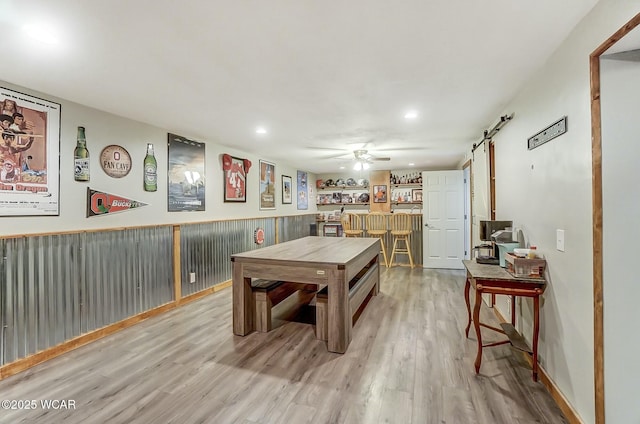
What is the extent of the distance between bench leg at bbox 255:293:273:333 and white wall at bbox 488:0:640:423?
7.75ft

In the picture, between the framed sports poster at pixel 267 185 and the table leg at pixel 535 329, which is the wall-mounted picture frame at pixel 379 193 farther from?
the table leg at pixel 535 329

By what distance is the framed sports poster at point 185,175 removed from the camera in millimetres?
3910

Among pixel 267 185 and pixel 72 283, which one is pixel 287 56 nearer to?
pixel 72 283

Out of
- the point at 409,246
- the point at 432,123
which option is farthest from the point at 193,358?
the point at 409,246

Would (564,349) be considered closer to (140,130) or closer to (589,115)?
(589,115)

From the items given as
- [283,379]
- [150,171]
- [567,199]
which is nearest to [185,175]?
[150,171]

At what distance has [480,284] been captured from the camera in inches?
87.4

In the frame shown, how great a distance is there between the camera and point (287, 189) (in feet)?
22.8

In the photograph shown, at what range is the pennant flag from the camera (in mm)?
2960

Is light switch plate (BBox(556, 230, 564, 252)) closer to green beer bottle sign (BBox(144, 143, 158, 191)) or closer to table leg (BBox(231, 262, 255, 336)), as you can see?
table leg (BBox(231, 262, 255, 336))

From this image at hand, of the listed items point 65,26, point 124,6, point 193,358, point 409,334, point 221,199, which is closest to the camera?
point 124,6

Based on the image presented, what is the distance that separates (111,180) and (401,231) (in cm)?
507

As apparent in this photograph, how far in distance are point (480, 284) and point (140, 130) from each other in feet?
12.7

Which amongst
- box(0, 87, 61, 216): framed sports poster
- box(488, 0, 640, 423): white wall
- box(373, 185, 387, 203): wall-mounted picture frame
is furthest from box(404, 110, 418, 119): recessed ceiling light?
box(373, 185, 387, 203): wall-mounted picture frame
